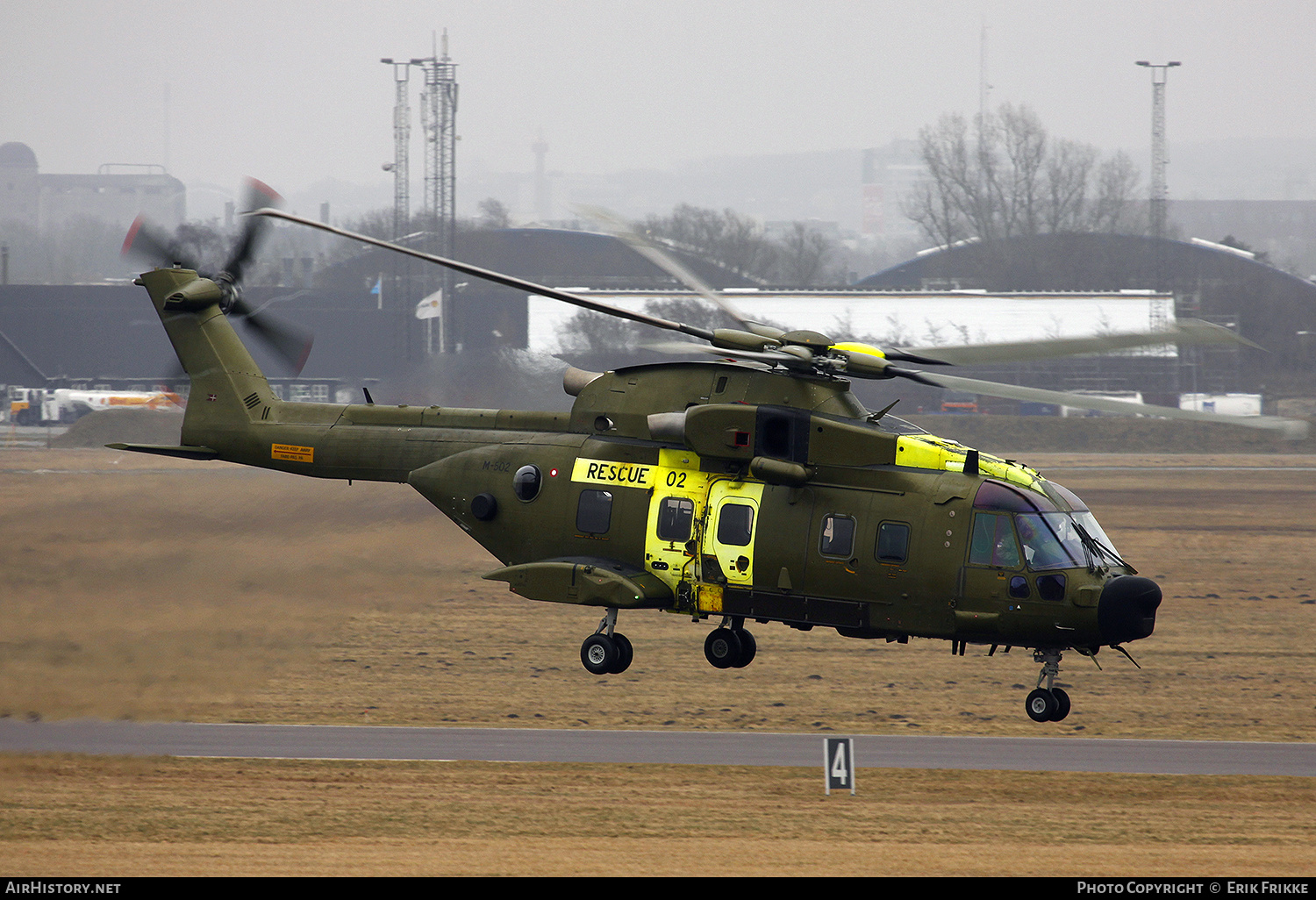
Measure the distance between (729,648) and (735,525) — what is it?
6.99 feet

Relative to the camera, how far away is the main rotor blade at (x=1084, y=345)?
15156mm

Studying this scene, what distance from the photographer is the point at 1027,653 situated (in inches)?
1499

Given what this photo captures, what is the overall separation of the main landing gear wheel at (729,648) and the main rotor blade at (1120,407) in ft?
15.7

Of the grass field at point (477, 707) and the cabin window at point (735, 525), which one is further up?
the cabin window at point (735, 525)

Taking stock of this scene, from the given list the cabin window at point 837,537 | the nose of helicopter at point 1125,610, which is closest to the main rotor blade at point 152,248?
the cabin window at point 837,537

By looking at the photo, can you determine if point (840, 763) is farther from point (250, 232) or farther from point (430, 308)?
point (430, 308)

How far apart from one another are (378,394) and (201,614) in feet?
126

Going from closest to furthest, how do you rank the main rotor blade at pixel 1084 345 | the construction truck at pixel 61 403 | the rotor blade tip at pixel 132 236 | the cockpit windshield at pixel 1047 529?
the main rotor blade at pixel 1084 345
the cockpit windshield at pixel 1047 529
the rotor blade tip at pixel 132 236
the construction truck at pixel 61 403

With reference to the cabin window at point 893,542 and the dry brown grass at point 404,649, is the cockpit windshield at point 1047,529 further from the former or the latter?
the dry brown grass at point 404,649

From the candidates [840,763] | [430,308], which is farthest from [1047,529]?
[430,308]

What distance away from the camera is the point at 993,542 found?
687 inches

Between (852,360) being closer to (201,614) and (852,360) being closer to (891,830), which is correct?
(891,830)

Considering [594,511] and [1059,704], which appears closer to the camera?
[1059,704]

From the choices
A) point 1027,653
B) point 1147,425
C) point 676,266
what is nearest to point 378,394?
point 1027,653
